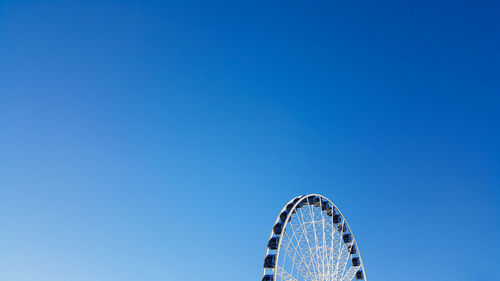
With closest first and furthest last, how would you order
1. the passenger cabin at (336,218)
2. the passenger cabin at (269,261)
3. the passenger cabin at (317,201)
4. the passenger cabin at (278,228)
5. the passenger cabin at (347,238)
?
the passenger cabin at (269,261) → the passenger cabin at (278,228) → the passenger cabin at (317,201) → the passenger cabin at (336,218) → the passenger cabin at (347,238)

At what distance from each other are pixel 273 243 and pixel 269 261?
206 cm

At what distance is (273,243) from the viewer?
1377 inches

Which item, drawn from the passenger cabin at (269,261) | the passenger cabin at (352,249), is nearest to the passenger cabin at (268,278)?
the passenger cabin at (269,261)

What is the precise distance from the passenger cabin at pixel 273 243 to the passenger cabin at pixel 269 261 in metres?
1.24

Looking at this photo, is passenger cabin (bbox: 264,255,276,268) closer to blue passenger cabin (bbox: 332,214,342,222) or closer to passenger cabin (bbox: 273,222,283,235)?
passenger cabin (bbox: 273,222,283,235)

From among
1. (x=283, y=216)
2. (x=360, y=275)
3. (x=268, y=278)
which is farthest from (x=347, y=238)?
(x=268, y=278)

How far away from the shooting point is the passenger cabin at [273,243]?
114ft

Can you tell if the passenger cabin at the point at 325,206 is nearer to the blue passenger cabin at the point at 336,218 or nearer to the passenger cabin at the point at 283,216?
the blue passenger cabin at the point at 336,218

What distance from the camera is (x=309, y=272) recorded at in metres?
36.9

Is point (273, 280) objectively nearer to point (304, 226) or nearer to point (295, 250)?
point (295, 250)

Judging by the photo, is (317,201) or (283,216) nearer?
(283,216)

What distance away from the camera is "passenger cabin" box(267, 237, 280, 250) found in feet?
114

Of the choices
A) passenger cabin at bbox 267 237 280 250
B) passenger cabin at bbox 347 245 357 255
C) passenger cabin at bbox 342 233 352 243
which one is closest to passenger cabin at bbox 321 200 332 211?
passenger cabin at bbox 342 233 352 243

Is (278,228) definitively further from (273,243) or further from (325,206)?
(325,206)
